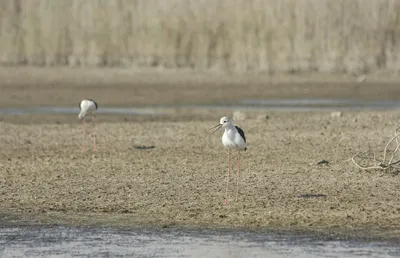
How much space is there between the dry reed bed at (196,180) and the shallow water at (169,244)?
1.77 feet

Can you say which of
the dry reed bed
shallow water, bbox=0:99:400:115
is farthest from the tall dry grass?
the dry reed bed

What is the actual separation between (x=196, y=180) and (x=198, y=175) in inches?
16.8

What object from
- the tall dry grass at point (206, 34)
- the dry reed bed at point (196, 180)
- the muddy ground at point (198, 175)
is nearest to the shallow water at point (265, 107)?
the muddy ground at point (198, 175)

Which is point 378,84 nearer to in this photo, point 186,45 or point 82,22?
point 186,45

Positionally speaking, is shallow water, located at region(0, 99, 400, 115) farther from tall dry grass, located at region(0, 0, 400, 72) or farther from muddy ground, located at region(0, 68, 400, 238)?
tall dry grass, located at region(0, 0, 400, 72)

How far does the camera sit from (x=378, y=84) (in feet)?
122

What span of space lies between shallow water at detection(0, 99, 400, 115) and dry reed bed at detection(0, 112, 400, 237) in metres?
6.27

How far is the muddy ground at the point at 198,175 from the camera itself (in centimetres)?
1325

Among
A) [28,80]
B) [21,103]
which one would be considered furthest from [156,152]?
[28,80]

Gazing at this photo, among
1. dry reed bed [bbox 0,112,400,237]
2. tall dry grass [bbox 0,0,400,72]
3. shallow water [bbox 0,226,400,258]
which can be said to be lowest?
shallow water [bbox 0,226,400,258]

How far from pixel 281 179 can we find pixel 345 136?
16.3ft

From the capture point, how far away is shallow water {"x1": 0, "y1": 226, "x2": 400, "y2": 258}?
11.4 meters

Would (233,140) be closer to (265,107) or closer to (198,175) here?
(198,175)

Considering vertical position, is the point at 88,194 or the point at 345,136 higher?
the point at 345,136
